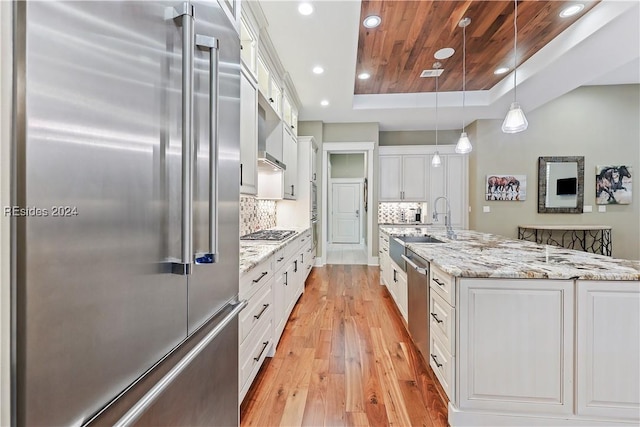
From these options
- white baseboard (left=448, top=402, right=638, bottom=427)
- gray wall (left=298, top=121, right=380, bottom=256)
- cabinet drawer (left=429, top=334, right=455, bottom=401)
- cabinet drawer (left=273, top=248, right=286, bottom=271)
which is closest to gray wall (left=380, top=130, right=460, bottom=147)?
gray wall (left=298, top=121, right=380, bottom=256)

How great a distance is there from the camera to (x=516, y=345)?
1.50 meters

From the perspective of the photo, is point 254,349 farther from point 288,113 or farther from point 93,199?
point 288,113

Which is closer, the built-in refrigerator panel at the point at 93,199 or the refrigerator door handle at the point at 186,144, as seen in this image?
the built-in refrigerator panel at the point at 93,199

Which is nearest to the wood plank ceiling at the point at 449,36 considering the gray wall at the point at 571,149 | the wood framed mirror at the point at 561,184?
the gray wall at the point at 571,149

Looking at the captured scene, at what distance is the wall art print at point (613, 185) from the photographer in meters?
5.19

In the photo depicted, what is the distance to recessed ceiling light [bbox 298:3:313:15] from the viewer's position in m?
2.44

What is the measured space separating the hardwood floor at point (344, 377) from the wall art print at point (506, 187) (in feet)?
12.0

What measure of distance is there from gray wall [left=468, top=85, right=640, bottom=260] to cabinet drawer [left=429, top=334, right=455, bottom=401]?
4.40 metres

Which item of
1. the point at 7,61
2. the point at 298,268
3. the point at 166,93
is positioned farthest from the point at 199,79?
the point at 298,268

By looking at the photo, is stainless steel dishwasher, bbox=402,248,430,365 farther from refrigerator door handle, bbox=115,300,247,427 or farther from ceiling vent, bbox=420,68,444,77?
ceiling vent, bbox=420,68,444,77

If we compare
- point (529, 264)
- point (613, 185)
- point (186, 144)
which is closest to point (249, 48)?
point (186, 144)

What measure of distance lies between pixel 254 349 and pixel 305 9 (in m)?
2.71


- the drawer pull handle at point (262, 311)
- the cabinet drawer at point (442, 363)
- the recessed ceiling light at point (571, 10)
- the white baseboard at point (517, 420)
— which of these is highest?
the recessed ceiling light at point (571, 10)

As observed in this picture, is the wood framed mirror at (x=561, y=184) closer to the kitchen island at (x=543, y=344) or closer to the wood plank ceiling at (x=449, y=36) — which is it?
the wood plank ceiling at (x=449, y=36)
